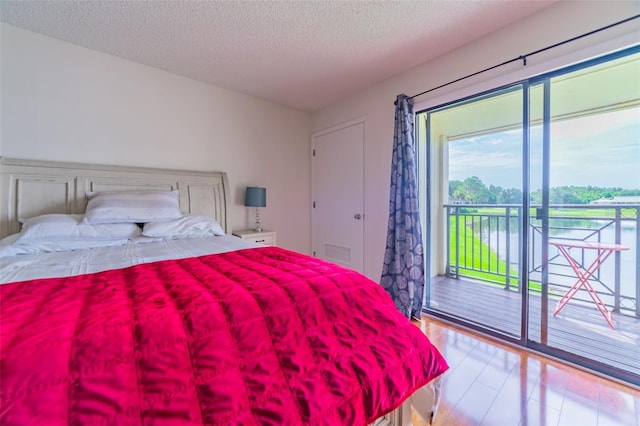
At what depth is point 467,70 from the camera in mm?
2240

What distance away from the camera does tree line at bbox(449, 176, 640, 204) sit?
2.06 meters

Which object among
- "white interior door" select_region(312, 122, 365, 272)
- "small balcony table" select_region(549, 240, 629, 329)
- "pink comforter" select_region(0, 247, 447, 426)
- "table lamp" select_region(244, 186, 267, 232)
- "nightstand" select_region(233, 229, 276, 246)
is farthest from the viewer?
"white interior door" select_region(312, 122, 365, 272)

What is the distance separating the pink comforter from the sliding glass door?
1.50 metres

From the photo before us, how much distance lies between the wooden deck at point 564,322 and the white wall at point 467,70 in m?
0.98

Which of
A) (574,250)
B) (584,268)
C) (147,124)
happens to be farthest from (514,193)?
(147,124)

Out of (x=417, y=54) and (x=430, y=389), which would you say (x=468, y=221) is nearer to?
(x=417, y=54)

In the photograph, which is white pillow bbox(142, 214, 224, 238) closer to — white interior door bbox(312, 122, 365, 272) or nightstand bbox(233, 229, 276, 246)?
nightstand bbox(233, 229, 276, 246)

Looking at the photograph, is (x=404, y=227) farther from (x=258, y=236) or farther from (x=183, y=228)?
(x=183, y=228)

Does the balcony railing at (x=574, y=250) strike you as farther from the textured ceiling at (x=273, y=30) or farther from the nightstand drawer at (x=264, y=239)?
the nightstand drawer at (x=264, y=239)

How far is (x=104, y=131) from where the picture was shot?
2.40 m

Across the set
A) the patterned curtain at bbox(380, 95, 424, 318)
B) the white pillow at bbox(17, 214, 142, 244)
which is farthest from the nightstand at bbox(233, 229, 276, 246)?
the patterned curtain at bbox(380, 95, 424, 318)

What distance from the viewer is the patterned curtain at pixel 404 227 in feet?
8.13

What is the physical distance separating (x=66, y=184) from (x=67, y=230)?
0.66 meters

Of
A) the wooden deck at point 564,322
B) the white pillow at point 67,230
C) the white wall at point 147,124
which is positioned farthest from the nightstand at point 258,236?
the wooden deck at point 564,322
